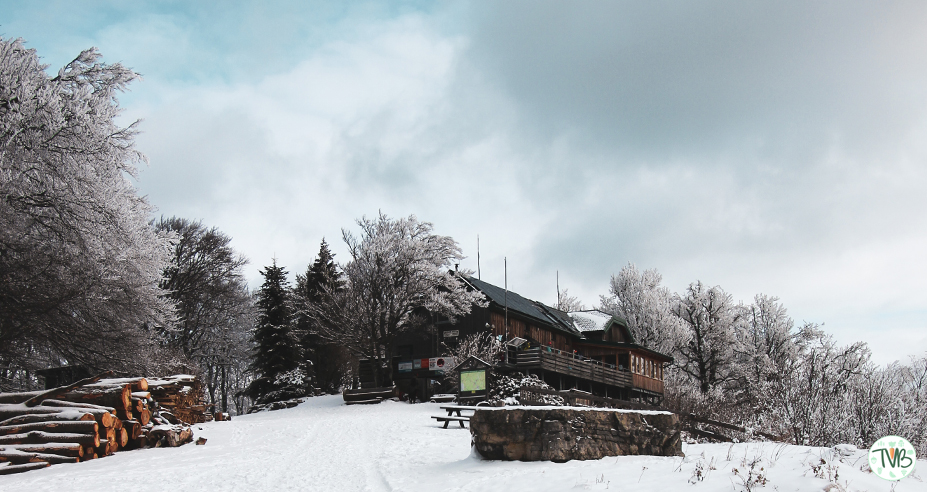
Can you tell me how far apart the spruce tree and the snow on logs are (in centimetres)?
2159

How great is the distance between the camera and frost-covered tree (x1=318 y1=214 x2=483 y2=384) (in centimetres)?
3491

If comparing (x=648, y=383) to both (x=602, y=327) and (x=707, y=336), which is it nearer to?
(x=602, y=327)

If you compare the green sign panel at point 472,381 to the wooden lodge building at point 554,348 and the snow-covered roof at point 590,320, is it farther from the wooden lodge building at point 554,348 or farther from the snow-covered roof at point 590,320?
the snow-covered roof at point 590,320

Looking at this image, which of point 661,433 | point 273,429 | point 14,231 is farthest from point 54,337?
point 661,433

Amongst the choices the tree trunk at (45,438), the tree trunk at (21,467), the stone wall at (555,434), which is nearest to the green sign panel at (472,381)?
the stone wall at (555,434)

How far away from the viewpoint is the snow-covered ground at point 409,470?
29.2ft

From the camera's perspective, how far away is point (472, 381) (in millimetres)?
25188

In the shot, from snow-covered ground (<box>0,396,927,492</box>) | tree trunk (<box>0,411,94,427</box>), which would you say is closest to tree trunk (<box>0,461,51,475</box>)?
snow-covered ground (<box>0,396,927,492</box>)

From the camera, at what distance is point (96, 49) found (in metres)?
19.0

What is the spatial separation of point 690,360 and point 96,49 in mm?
42246

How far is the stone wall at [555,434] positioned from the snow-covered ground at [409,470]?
0.31m

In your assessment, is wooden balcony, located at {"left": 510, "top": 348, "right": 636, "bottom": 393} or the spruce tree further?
the spruce tree

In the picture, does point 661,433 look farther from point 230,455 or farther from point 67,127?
point 67,127
